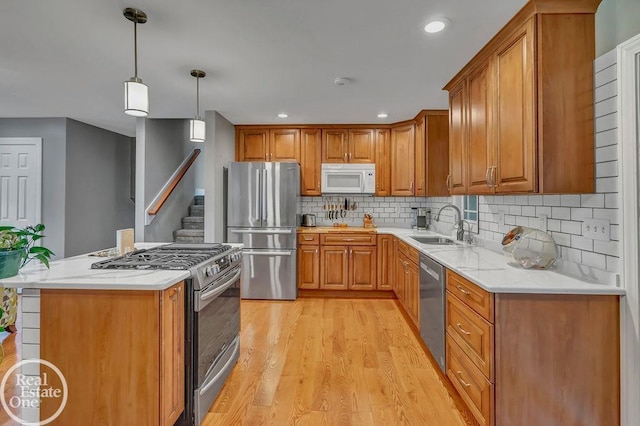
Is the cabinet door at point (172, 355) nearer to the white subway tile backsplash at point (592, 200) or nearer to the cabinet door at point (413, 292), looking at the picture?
the cabinet door at point (413, 292)

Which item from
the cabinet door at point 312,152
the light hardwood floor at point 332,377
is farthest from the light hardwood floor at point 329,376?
the cabinet door at point 312,152

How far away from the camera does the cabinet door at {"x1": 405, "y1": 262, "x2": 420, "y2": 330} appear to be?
2.93 m

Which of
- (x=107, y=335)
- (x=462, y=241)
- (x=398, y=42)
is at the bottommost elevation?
(x=107, y=335)

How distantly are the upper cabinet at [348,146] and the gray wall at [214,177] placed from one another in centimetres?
140

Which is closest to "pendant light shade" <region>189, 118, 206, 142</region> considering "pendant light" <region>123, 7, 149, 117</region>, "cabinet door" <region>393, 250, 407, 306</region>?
"pendant light" <region>123, 7, 149, 117</region>

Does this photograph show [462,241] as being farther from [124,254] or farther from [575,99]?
[124,254]

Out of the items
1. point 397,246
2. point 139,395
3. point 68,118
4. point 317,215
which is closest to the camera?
point 139,395

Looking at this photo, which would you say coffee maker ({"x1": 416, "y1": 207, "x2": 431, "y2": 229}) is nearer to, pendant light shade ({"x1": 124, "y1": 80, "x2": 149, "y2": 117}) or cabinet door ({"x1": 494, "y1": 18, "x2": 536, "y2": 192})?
cabinet door ({"x1": 494, "y1": 18, "x2": 536, "y2": 192})

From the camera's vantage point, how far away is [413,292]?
10.1 ft

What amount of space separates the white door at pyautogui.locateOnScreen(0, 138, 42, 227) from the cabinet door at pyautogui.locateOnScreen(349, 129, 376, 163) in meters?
4.27

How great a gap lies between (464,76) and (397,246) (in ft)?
6.62

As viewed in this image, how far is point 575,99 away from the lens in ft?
5.68

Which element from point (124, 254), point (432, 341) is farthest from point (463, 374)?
point (124, 254)

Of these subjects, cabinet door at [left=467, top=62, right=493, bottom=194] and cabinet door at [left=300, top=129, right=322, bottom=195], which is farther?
cabinet door at [left=300, top=129, right=322, bottom=195]
